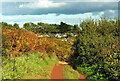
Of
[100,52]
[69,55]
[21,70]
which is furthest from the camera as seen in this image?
[69,55]

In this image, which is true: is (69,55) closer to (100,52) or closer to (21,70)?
(100,52)

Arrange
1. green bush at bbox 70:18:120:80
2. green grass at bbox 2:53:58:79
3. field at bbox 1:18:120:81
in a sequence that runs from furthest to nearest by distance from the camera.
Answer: green bush at bbox 70:18:120:80, field at bbox 1:18:120:81, green grass at bbox 2:53:58:79

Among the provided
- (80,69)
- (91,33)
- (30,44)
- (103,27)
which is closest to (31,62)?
(30,44)

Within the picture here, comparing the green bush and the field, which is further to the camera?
the green bush

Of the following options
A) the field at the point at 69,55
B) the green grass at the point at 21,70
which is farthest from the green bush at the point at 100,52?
the green grass at the point at 21,70

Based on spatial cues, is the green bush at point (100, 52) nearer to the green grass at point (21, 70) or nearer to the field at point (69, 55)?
the field at point (69, 55)

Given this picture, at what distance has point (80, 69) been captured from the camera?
9.92m

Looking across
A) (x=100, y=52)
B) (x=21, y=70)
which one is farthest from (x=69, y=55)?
(x=21, y=70)

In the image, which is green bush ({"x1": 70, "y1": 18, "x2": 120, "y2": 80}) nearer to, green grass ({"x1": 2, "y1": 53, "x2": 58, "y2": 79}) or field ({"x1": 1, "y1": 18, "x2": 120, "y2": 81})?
field ({"x1": 1, "y1": 18, "x2": 120, "y2": 81})

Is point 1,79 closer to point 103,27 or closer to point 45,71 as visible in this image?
point 45,71

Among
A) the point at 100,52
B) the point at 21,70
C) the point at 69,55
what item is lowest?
the point at 69,55

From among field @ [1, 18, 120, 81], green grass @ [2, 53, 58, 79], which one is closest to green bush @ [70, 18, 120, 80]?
field @ [1, 18, 120, 81]

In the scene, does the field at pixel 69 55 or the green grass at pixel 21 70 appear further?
the field at pixel 69 55

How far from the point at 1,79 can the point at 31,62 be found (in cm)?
217
